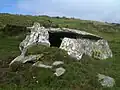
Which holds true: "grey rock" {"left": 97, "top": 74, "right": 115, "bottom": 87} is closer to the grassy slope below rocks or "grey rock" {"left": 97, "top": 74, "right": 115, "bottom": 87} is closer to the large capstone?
the grassy slope below rocks

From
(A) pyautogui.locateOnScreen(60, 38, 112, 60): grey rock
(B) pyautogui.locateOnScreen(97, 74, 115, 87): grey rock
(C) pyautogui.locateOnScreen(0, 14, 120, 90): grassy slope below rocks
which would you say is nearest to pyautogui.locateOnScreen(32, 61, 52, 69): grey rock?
(C) pyautogui.locateOnScreen(0, 14, 120, 90): grassy slope below rocks

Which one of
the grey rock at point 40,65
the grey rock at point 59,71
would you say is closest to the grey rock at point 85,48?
the grey rock at point 40,65

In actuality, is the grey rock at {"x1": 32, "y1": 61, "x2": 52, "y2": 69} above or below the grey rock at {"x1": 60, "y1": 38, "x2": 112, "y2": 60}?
above

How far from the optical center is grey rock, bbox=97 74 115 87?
23.9m

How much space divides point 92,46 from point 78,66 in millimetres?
11390

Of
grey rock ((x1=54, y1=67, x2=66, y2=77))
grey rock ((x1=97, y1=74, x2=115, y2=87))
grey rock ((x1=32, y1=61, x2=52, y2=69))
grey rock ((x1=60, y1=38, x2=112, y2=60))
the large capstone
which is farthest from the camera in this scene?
the large capstone

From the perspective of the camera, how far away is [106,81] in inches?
964

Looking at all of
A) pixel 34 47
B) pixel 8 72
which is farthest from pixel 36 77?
pixel 34 47

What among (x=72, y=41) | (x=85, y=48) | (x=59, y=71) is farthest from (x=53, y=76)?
(x=85, y=48)

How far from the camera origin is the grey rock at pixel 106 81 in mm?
23948

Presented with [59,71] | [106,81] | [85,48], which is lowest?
[85,48]

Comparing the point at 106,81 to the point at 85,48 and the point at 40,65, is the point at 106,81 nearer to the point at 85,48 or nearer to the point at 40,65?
the point at 40,65

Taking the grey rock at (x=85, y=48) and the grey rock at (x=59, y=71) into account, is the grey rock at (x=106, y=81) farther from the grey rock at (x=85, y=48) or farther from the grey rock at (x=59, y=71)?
the grey rock at (x=85, y=48)

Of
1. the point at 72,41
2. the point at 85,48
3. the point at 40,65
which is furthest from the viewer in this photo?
the point at 85,48
